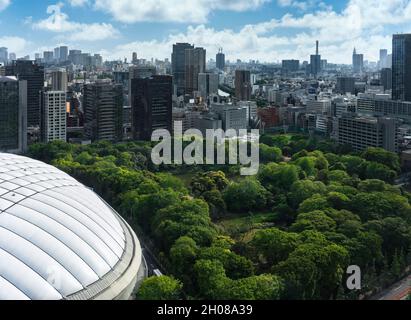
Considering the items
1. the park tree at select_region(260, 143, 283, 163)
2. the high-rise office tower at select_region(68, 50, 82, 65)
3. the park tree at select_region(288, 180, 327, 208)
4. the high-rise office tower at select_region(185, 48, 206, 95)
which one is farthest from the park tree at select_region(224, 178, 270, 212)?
the high-rise office tower at select_region(68, 50, 82, 65)

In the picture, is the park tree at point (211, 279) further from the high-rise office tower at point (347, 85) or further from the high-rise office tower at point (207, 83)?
the high-rise office tower at point (347, 85)

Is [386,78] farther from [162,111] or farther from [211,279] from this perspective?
[211,279]

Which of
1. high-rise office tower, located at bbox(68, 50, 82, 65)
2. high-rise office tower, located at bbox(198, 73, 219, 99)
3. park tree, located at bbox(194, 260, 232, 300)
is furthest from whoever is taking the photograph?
high-rise office tower, located at bbox(68, 50, 82, 65)

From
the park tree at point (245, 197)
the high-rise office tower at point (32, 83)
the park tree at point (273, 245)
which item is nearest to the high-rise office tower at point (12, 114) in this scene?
the high-rise office tower at point (32, 83)

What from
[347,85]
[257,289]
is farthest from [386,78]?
[257,289]

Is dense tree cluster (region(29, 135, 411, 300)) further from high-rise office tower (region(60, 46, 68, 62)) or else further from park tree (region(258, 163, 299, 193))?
high-rise office tower (region(60, 46, 68, 62))

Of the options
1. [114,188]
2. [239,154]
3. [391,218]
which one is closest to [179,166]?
[239,154]

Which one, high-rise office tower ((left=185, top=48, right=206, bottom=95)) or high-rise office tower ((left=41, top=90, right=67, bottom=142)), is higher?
high-rise office tower ((left=185, top=48, right=206, bottom=95))
